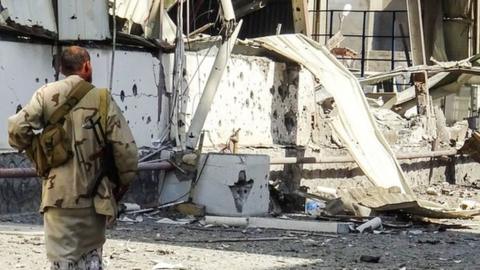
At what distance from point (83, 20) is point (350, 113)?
3.86m

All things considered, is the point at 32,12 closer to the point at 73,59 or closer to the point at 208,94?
the point at 208,94

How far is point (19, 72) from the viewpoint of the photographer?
10.5m

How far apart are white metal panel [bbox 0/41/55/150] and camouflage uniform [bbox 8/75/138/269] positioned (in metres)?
4.94

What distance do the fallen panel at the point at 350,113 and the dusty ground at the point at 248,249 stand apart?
85.0 inches

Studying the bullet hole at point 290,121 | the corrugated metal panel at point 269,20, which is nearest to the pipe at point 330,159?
the bullet hole at point 290,121

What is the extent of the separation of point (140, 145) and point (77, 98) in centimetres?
638

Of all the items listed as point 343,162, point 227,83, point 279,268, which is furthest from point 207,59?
point 279,268

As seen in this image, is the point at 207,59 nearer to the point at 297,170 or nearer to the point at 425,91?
the point at 297,170

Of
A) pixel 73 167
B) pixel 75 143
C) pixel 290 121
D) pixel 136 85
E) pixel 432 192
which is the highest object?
pixel 136 85

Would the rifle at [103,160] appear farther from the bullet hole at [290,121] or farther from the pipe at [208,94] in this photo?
the bullet hole at [290,121]

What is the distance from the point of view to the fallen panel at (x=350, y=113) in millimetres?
13047

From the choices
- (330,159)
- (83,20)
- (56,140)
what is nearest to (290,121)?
(330,159)

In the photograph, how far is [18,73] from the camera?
10.5 meters

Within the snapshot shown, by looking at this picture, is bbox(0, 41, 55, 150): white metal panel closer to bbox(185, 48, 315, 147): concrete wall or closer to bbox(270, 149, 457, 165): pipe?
bbox(185, 48, 315, 147): concrete wall
